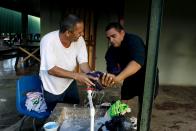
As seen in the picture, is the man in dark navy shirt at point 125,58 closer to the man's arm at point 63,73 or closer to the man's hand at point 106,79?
the man's hand at point 106,79

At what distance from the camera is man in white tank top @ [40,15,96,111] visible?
7.71 ft

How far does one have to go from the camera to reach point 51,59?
2.41 meters

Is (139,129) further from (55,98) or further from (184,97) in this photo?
(184,97)

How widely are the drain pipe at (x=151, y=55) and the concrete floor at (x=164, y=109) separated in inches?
51.2

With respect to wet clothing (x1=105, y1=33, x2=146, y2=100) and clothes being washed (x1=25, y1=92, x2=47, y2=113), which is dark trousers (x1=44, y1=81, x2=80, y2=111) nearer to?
clothes being washed (x1=25, y1=92, x2=47, y2=113)

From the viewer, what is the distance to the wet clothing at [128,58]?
2436 mm

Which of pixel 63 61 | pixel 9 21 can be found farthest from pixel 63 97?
pixel 9 21

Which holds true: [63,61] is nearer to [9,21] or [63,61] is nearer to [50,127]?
[50,127]

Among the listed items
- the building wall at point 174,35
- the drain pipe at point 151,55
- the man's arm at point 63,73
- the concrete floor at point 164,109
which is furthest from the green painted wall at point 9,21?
the drain pipe at point 151,55

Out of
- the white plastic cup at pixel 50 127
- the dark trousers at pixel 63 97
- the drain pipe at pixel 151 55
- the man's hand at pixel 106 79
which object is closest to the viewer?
the drain pipe at pixel 151 55

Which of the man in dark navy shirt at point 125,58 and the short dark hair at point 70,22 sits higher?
the short dark hair at point 70,22

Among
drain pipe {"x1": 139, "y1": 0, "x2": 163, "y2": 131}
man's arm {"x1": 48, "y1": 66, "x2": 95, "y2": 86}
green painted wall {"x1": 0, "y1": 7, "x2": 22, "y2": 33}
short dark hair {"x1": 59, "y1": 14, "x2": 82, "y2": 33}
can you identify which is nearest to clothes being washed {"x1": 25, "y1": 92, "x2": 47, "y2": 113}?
man's arm {"x1": 48, "y1": 66, "x2": 95, "y2": 86}

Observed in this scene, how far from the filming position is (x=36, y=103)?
9.38 ft

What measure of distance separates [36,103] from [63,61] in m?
0.62
